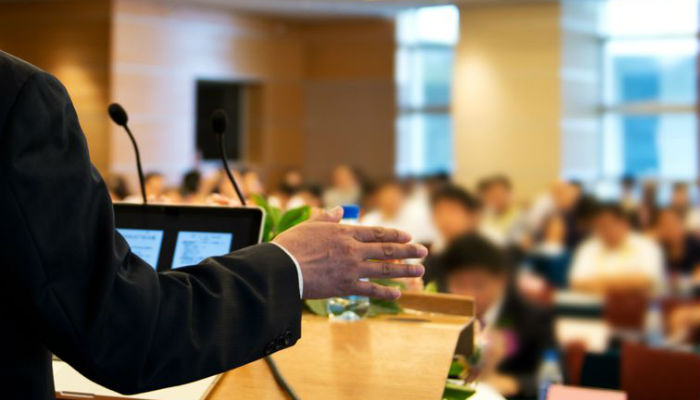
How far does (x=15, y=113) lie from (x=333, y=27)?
39.4 ft

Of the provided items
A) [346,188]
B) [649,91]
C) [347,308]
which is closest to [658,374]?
[347,308]

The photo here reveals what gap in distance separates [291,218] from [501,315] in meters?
2.33

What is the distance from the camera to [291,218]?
1835 mm

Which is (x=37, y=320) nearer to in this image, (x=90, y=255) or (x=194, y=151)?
(x=90, y=255)

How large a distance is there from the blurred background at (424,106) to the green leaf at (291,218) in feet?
13.6

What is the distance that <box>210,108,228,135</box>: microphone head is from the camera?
176 centimetres

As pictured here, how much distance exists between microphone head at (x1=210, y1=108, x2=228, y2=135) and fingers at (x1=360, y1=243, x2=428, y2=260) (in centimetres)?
77

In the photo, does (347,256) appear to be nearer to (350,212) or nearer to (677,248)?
(350,212)

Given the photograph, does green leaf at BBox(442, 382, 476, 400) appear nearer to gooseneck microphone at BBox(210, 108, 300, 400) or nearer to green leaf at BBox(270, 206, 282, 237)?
gooseneck microphone at BBox(210, 108, 300, 400)

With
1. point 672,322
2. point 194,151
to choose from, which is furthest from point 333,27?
point 672,322

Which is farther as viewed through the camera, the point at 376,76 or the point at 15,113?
the point at 376,76

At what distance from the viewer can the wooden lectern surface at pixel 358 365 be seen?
137cm

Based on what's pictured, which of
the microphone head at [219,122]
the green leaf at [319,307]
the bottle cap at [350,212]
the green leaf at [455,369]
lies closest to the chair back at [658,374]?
the green leaf at [455,369]

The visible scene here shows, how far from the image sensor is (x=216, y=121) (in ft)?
5.79
